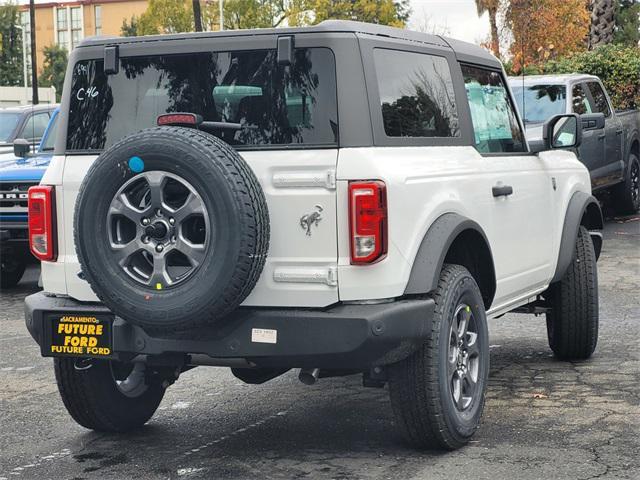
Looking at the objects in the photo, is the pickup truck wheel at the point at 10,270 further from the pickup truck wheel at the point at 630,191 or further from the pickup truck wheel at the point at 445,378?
the pickup truck wheel at the point at 630,191

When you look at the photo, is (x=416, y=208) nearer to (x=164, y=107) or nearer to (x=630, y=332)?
(x=164, y=107)

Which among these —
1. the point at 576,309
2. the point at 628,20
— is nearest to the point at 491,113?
the point at 576,309

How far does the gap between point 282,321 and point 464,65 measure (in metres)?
2.06

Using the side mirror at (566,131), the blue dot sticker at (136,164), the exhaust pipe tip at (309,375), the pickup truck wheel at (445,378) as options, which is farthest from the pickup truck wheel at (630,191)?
the blue dot sticker at (136,164)

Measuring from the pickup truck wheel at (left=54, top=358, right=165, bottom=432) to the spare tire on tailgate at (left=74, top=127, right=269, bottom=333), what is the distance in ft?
2.67

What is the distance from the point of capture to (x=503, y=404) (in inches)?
256

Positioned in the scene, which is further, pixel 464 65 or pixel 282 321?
pixel 464 65

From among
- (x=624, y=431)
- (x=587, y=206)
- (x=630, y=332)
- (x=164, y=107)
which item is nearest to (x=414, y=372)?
(x=624, y=431)

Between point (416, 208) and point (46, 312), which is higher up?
point (416, 208)

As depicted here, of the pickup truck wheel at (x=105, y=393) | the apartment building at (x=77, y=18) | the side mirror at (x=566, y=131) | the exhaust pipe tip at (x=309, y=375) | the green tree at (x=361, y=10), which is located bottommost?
the pickup truck wheel at (x=105, y=393)

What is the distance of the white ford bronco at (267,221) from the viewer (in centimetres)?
495

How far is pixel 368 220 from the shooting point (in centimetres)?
497

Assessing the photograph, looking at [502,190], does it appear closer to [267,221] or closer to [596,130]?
[267,221]

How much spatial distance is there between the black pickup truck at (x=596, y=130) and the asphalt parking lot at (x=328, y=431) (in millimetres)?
6585
